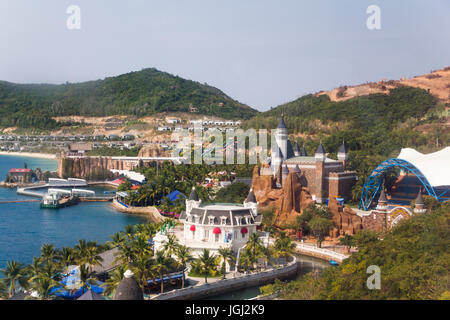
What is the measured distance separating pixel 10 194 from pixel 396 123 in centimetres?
5612

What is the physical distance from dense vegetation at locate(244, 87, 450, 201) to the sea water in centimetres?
2625

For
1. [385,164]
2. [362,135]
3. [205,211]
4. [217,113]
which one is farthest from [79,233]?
[217,113]

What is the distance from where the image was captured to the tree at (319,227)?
34.3 meters

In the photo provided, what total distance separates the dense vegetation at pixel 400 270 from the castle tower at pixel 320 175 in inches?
789

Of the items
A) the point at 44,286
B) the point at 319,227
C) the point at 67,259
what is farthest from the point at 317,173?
the point at 44,286

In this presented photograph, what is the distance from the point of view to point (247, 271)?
27109 mm

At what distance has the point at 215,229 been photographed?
28.4 metres

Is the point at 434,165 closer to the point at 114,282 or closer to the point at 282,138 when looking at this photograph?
the point at 282,138

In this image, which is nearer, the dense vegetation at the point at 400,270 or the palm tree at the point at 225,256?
the dense vegetation at the point at 400,270

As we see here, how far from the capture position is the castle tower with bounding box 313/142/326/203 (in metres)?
47.2

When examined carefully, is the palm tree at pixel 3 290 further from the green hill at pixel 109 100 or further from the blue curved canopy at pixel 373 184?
the green hill at pixel 109 100

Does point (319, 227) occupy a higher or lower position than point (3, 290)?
higher

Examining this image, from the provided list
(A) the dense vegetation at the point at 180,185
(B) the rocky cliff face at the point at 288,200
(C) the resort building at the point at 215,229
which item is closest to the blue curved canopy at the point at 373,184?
(B) the rocky cliff face at the point at 288,200

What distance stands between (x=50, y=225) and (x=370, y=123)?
179 ft
